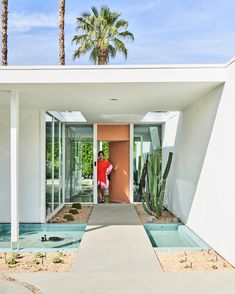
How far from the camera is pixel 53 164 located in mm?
11102

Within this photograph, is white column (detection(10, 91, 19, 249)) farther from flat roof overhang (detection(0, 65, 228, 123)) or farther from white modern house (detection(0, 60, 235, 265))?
flat roof overhang (detection(0, 65, 228, 123))

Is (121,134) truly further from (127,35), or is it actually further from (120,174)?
(127,35)

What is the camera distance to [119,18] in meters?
21.0

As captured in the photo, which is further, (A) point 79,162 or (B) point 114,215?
(A) point 79,162

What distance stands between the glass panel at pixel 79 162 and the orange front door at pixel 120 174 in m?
0.90

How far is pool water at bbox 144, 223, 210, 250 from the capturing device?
803 cm

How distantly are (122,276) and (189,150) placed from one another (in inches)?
189

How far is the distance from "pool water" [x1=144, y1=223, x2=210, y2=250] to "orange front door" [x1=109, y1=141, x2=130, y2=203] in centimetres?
456

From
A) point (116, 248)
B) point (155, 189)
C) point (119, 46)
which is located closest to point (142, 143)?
point (155, 189)

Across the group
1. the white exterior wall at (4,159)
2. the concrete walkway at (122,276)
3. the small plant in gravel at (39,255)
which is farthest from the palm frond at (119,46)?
the small plant in gravel at (39,255)

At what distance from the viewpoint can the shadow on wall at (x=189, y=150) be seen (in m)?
7.88

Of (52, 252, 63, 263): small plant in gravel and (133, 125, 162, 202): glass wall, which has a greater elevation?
(133, 125, 162, 202): glass wall

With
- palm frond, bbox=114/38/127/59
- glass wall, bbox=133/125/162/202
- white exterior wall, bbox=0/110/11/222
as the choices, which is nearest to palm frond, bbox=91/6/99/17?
palm frond, bbox=114/38/127/59

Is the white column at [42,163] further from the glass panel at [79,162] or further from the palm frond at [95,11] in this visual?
the palm frond at [95,11]
